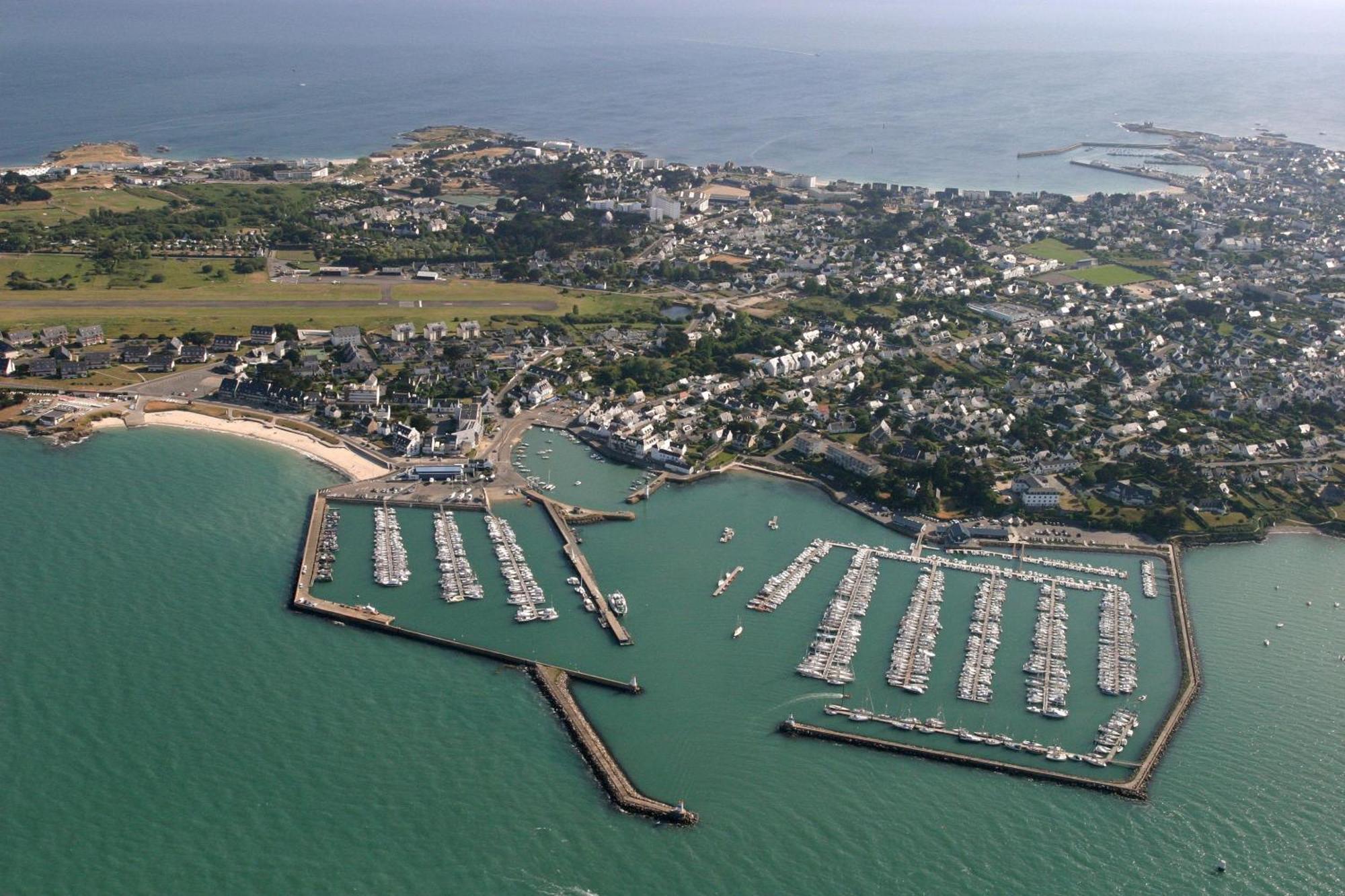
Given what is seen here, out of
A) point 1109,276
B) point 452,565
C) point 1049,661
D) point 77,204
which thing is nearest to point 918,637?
point 1049,661

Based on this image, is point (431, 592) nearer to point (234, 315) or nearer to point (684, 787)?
point (684, 787)

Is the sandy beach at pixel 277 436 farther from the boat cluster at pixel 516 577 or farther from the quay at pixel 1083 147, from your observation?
the quay at pixel 1083 147

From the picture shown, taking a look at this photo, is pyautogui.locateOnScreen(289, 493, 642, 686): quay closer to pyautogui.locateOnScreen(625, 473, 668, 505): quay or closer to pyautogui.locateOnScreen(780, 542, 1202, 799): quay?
pyautogui.locateOnScreen(780, 542, 1202, 799): quay

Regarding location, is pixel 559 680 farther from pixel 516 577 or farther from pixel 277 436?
pixel 277 436

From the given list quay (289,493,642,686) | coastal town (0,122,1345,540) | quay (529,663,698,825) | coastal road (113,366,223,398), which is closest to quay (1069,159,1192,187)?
coastal town (0,122,1345,540)

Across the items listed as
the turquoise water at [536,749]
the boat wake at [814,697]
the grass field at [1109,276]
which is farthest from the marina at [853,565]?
the grass field at [1109,276]

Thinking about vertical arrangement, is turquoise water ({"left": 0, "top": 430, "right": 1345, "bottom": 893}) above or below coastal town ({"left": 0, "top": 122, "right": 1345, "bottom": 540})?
below

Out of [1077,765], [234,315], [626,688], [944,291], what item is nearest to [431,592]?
[626,688]
